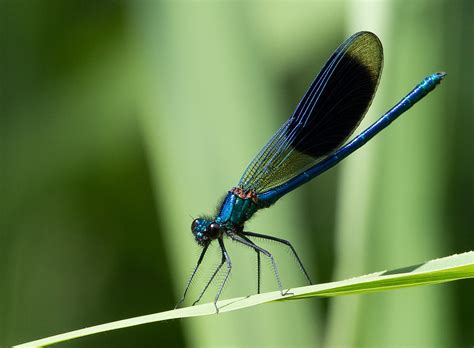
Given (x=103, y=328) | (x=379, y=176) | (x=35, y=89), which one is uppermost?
(x=35, y=89)

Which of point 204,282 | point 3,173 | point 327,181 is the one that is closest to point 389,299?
point 204,282

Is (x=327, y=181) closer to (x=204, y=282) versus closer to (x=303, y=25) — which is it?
(x=303, y=25)

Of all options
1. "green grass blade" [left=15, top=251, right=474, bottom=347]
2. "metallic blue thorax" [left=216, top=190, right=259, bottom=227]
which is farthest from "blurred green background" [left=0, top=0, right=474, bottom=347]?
"green grass blade" [left=15, top=251, right=474, bottom=347]

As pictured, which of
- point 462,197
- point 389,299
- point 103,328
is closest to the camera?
point 103,328

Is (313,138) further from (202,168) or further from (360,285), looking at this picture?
(360,285)

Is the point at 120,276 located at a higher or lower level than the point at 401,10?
lower

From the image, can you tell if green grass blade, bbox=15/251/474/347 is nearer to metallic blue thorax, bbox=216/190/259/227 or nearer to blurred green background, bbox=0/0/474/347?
blurred green background, bbox=0/0/474/347

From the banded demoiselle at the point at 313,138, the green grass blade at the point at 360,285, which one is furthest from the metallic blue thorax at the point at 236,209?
the green grass blade at the point at 360,285
